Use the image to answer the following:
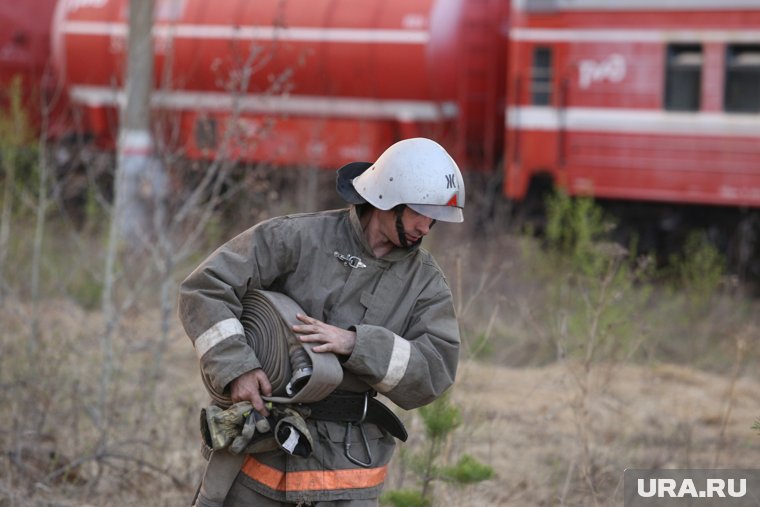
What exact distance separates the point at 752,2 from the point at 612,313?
582cm

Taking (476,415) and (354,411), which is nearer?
(354,411)

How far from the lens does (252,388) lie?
134 inches

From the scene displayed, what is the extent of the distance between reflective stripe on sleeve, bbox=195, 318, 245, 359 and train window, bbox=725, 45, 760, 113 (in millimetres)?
8763

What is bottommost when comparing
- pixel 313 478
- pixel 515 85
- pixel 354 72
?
pixel 313 478

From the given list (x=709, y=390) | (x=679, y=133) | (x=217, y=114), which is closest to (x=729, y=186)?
(x=679, y=133)

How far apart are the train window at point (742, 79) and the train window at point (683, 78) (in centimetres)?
29

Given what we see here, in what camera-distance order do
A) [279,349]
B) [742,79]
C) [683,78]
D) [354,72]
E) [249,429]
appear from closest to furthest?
[249,429] → [279,349] → [742,79] → [683,78] → [354,72]

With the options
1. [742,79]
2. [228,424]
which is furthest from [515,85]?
[228,424]

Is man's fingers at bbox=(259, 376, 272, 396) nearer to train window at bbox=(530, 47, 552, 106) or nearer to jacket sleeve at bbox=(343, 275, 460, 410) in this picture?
jacket sleeve at bbox=(343, 275, 460, 410)

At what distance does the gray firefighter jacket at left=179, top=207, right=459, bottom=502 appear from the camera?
3391 millimetres

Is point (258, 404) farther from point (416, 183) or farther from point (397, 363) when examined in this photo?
point (416, 183)

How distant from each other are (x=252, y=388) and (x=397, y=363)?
18.2 inches

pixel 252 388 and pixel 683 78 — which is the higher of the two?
pixel 683 78

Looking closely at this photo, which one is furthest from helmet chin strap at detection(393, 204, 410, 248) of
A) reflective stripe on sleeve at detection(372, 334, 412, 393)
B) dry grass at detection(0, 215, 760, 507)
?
dry grass at detection(0, 215, 760, 507)
